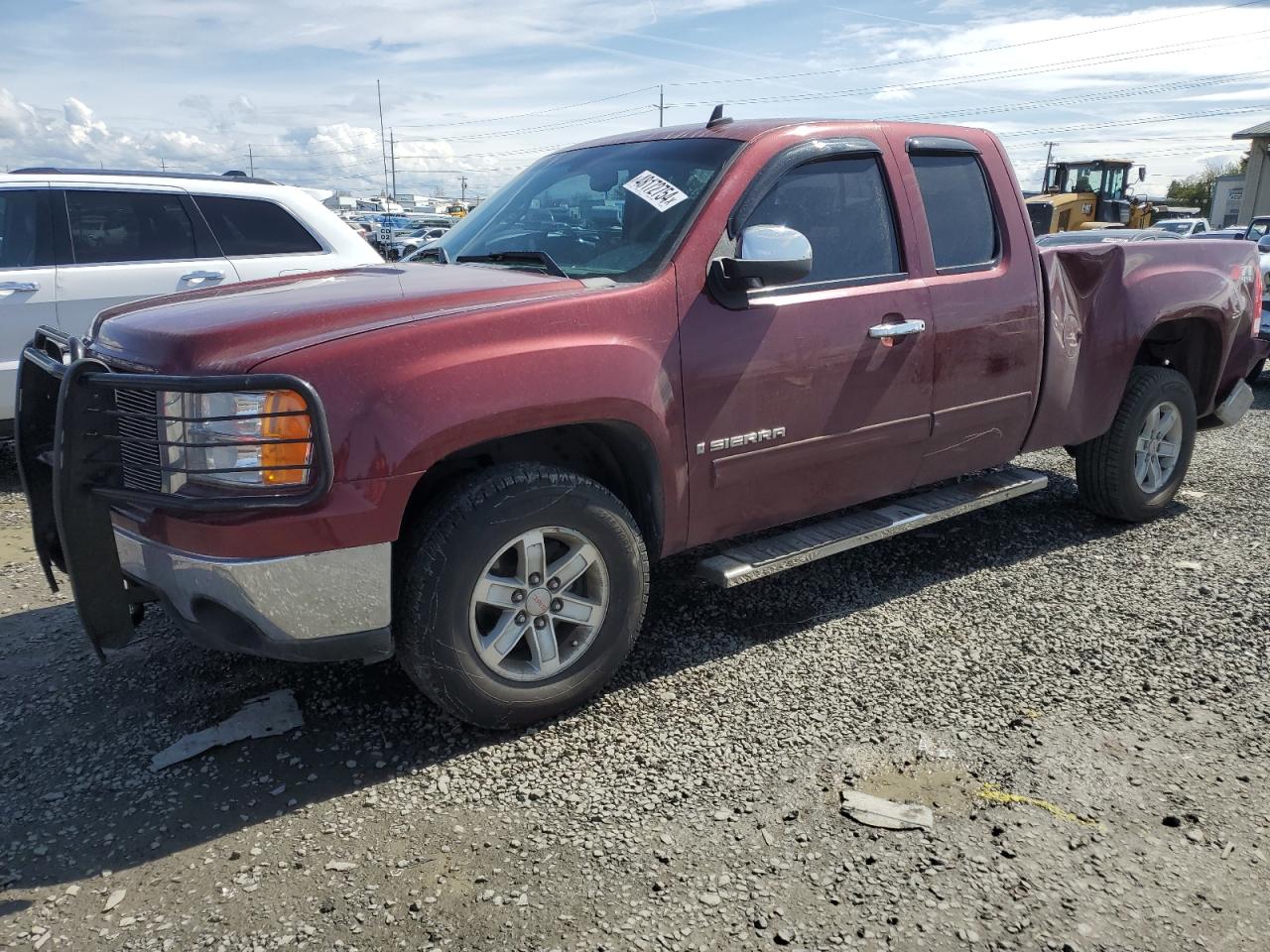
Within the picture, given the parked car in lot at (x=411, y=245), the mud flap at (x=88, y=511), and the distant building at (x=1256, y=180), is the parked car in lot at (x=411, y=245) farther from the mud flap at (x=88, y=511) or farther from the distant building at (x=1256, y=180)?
the distant building at (x=1256, y=180)

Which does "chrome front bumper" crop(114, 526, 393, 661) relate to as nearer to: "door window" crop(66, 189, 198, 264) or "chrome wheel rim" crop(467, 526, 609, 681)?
"chrome wheel rim" crop(467, 526, 609, 681)

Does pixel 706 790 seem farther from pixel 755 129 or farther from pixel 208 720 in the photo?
pixel 755 129

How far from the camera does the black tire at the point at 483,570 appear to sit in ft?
9.28

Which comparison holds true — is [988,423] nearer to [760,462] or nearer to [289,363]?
[760,462]

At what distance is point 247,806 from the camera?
9.12 feet

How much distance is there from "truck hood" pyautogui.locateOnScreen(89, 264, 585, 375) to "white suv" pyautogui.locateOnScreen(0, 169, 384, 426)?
242 centimetres

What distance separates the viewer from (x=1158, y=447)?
5.22 metres

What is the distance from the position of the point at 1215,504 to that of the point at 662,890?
464 cm

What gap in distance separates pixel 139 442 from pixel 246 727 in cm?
102

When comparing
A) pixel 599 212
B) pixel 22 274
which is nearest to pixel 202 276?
pixel 22 274

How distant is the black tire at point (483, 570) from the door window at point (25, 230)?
14.8ft

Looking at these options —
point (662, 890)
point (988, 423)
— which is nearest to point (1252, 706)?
point (988, 423)

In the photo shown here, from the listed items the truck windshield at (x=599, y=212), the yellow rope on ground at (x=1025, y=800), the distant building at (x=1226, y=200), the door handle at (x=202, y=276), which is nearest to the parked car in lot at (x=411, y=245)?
the truck windshield at (x=599, y=212)

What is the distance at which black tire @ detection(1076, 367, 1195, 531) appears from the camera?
4.95 metres
